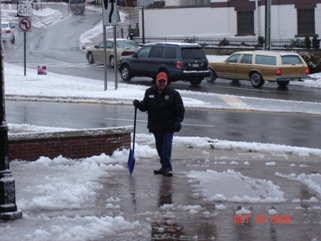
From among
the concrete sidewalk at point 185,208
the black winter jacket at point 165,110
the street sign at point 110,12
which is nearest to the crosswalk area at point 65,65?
the street sign at point 110,12

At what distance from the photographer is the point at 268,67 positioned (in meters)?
29.4

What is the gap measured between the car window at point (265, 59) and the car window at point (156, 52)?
4.06 meters

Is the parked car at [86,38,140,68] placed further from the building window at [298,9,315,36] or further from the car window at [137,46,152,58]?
the building window at [298,9,315,36]

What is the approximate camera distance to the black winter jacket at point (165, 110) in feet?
35.7

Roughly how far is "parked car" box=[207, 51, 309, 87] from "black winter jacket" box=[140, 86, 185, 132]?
18.7 meters

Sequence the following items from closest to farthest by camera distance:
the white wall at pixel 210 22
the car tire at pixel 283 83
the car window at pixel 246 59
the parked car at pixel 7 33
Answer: the car tire at pixel 283 83 → the car window at pixel 246 59 → the white wall at pixel 210 22 → the parked car at pixel 7 33

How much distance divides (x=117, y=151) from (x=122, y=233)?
5.01m

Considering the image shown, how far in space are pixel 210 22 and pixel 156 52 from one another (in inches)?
779

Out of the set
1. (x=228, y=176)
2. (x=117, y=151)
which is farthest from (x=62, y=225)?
(x=117, y=151)

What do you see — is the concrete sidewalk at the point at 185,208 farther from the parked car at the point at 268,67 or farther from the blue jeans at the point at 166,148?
the parked car at the point at 268,67

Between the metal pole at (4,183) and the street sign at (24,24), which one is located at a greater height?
the street sign at (24,24)

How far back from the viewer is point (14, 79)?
2906 centimetres
